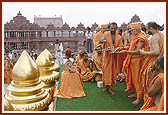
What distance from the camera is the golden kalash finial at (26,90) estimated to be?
2.21 m

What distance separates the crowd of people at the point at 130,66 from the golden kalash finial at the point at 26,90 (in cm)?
153

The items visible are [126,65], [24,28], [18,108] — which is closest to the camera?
[18,108]

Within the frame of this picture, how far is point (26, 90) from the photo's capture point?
226 cm

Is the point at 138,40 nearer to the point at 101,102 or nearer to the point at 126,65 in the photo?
the point at 126,65

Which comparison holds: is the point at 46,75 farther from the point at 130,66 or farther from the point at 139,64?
the point at 139,64

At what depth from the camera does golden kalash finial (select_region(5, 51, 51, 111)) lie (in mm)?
2213

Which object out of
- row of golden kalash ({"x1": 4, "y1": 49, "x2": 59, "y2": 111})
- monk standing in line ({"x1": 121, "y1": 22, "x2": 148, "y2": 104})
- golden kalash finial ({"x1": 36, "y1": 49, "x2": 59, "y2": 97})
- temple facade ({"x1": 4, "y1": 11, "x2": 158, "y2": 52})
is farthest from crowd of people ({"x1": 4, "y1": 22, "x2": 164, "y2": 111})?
temple facade ({"x1": 4, "y1": 11, "x2": 158, "y2": 52})

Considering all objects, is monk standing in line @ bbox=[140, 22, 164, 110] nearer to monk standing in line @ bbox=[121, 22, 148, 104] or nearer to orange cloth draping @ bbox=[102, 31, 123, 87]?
monk standing in line @ bbox=[121, 22, 148, 104]

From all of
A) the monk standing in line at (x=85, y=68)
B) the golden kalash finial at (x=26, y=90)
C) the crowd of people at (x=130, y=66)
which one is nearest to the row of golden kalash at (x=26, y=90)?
the golden kalash finial at (x=26, y=90)

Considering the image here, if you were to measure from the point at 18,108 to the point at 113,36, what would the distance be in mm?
2835

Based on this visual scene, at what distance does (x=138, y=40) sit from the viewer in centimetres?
335

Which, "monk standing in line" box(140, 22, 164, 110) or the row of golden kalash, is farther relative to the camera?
"monk standing in line" box(140, 22, 164, 110)

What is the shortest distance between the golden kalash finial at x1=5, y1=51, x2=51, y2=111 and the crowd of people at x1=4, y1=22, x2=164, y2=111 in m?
1.53

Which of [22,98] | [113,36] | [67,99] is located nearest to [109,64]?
[113,36]
